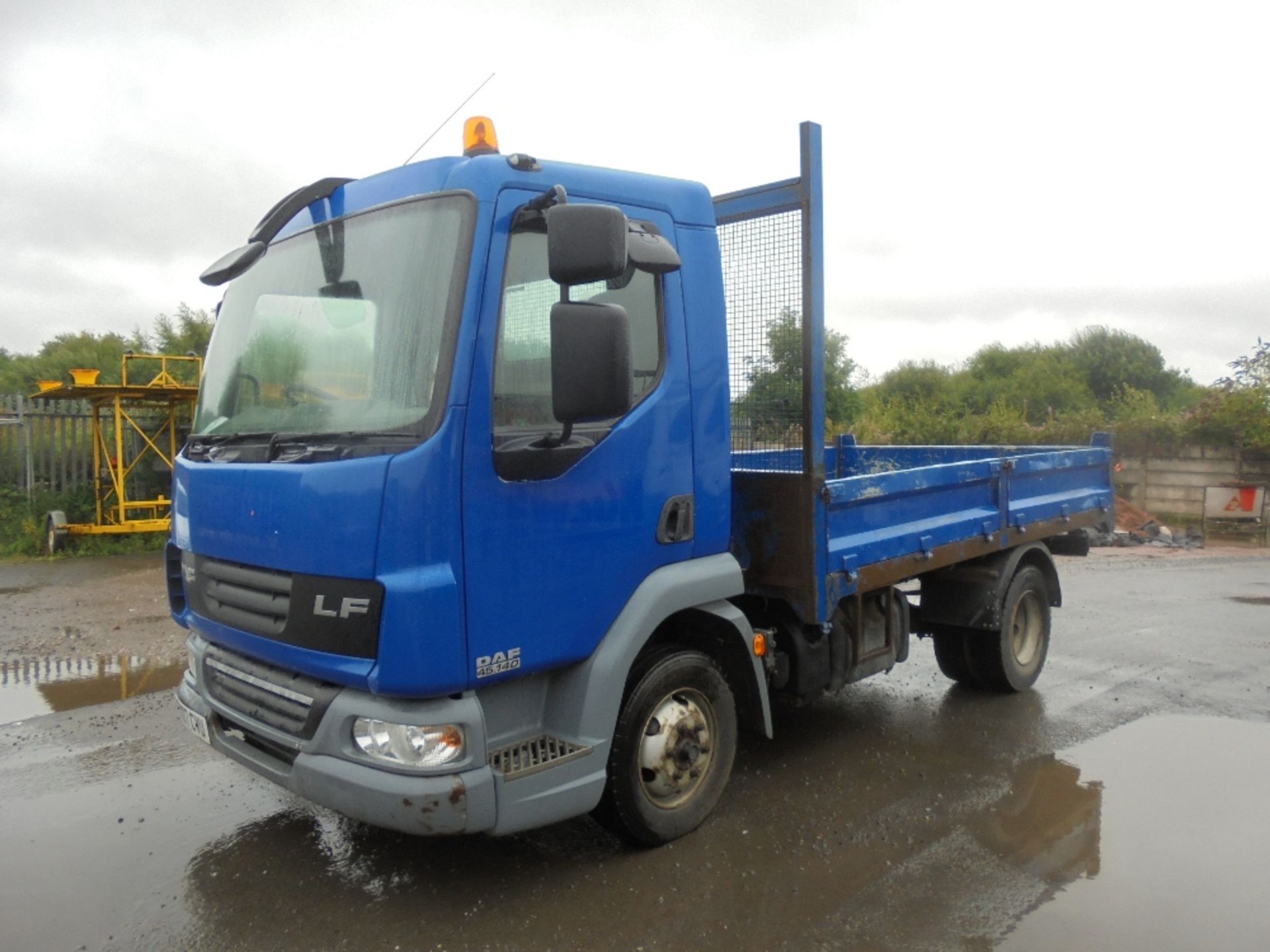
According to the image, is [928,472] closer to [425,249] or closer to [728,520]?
[728,520]

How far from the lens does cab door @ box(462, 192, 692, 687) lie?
9.98 feet

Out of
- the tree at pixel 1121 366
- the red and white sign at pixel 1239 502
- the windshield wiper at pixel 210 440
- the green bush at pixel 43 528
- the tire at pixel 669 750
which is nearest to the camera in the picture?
the windshield wiper at pixel 210 440

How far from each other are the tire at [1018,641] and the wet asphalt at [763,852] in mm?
265

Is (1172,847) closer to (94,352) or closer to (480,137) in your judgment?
(480,137)

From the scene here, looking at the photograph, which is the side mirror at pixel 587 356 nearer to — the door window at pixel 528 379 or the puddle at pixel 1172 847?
the door window at pixel 528 379

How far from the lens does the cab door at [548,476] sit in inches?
120

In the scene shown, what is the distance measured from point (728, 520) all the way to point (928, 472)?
151 centimetres

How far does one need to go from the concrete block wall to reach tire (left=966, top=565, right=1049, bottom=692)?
518 inches

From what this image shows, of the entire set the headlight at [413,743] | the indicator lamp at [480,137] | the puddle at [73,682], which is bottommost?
the puddle at [73,682]

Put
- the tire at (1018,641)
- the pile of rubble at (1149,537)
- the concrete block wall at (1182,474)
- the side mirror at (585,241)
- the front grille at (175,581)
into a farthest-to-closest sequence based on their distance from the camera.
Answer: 1. the concrete block wall at (1182,474)
2. the pile of rubble at (1149,537)
3. the tire at (1018,641)
4. the front grille at (175,581)
5. the side mirror at (585,241)

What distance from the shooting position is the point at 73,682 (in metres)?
6.36

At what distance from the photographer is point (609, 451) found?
3.41 m

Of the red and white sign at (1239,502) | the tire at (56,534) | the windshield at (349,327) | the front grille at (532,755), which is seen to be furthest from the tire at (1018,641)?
the red and white sign at (1239,502)

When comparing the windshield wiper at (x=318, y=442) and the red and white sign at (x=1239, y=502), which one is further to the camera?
the red and white sign at (x=1239, y=502)
